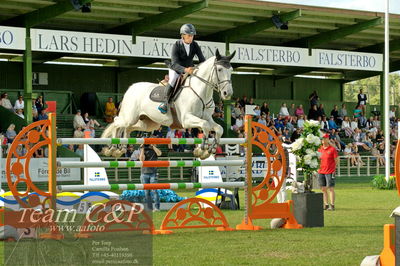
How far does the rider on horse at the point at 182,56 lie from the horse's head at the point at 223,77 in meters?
0.29

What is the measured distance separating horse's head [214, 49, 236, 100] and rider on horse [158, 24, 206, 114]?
0.29 m

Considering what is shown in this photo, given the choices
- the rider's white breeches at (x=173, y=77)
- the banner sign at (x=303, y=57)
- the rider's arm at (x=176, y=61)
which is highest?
the banner sign at (x=303, y=57)

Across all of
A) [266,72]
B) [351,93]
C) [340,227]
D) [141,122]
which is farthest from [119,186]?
[351,93]

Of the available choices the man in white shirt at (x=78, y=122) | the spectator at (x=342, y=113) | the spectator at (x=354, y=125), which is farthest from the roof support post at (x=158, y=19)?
the spectator at (x=342, y=113)

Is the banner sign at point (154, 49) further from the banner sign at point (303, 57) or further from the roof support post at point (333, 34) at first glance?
the roof support post at point (333, 34)

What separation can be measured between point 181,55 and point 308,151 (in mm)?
2917

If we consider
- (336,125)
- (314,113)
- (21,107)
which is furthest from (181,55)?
(336,125)

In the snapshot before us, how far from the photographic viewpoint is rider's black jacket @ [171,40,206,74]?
455 inches

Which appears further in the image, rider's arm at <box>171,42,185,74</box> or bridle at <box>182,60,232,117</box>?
rider's arm at <box>171,42,185,74</box>

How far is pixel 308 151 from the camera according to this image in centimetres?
1330

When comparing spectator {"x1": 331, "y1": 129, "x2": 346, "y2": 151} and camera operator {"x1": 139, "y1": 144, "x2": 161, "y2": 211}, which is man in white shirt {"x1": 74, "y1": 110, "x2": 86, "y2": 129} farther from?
camera operator {"x1": 139, "y1": 144, "x2": 161, "y2": 211}

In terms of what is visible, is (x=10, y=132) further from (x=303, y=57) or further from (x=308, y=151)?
(x=308, y=151)

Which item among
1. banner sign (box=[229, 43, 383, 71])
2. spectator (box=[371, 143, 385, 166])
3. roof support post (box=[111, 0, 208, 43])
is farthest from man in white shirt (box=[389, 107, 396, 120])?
roof support post (box=[111, 0, 208, 43])

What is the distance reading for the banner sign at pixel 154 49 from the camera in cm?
2559
